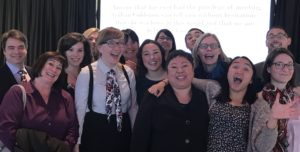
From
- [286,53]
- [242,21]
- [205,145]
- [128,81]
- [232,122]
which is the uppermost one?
[242,21]

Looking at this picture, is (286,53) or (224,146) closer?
(224,146)

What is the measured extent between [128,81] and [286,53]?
1167 millimetres

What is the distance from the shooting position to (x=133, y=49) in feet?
12.1

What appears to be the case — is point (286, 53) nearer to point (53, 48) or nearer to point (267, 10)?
point (267, 10)

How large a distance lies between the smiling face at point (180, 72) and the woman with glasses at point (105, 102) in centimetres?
53

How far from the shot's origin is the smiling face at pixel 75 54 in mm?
3172

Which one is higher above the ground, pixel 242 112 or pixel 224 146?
pixel 242 112

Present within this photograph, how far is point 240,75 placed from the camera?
2549mm

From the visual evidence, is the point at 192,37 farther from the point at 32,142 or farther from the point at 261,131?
the point at 32,142

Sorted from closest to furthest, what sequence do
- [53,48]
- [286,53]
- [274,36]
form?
[286,53], [274,36], [53,48]

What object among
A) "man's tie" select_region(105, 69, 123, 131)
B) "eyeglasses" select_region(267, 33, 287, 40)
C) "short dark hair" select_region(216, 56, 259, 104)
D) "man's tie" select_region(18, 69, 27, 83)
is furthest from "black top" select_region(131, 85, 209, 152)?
"eyeglasses" select_region(267, 33, 287, 40)

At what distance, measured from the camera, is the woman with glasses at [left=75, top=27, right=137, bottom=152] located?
287 cm

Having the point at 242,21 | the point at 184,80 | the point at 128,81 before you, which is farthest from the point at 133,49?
the point at 242,21

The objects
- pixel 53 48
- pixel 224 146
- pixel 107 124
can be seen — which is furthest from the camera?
pixel 53 48
